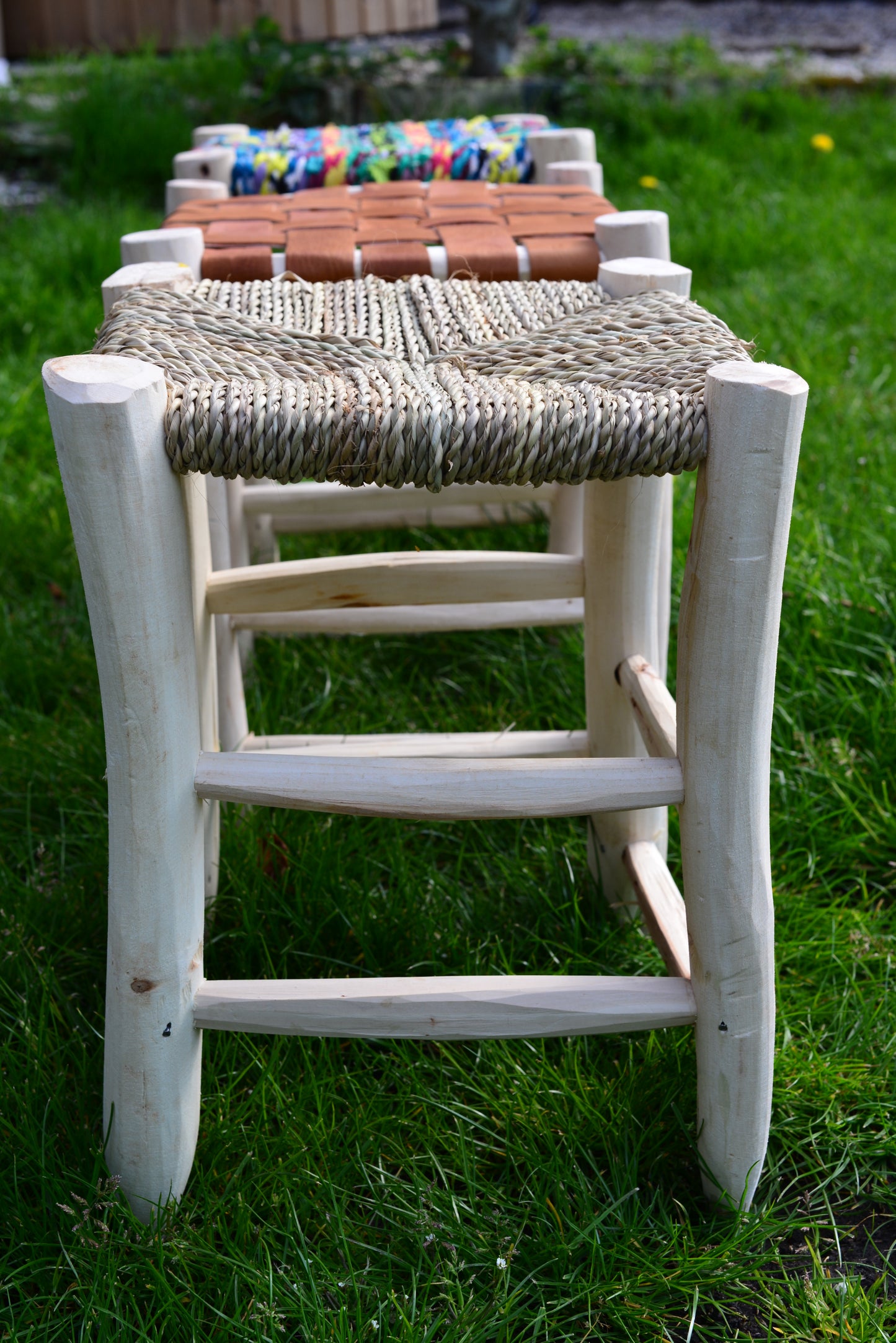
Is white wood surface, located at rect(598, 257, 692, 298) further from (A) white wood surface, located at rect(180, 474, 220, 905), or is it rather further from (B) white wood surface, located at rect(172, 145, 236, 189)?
(B) white wood surface, located at rect(172, 145, 236, 189)

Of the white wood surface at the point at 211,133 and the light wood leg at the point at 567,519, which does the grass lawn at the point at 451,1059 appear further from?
the white wood surface at the point at 211,133

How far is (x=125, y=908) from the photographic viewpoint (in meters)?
0.83

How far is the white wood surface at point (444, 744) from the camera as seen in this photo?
117cm

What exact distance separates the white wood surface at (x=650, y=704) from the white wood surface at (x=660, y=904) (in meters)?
0.12

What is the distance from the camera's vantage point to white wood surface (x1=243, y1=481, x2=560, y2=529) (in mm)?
1421

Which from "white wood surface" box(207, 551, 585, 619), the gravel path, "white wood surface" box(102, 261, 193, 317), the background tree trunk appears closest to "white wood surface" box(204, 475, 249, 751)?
"white wood surface" box(207, 551, 585, 619)

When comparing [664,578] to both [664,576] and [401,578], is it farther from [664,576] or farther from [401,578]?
[401,578]

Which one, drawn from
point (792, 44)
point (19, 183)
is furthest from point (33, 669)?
point (792, 44)

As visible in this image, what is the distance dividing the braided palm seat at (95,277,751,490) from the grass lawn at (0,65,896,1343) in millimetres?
515

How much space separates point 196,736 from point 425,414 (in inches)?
11.3

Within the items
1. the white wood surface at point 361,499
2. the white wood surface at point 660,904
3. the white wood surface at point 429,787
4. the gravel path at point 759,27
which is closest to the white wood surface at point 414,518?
the white wood surface at point 361,499

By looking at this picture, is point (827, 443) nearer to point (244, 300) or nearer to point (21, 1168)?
point (244, 300)

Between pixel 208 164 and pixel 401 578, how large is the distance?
0.64 meters

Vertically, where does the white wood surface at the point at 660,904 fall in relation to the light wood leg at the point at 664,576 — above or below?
below
